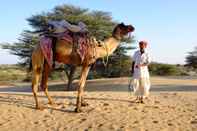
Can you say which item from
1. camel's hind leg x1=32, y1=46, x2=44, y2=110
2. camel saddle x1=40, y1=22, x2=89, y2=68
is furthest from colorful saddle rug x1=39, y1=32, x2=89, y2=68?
camel's hind leg x1=32, y1=46, x2=44, y2=110

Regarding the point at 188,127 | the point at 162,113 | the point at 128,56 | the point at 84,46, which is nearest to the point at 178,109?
the point at 162,113

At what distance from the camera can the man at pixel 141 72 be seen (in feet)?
38.6

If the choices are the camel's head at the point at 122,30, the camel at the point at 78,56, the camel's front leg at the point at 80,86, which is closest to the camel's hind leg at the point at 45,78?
the camel at the point at 78,56

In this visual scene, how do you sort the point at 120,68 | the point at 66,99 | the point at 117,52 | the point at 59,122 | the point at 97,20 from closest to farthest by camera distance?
1. the point at 59,122
2. the point at 66,99
3. the point at 97,20
4. the point at 117,52
5. the point at 120,68

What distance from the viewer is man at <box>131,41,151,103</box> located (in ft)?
38.6

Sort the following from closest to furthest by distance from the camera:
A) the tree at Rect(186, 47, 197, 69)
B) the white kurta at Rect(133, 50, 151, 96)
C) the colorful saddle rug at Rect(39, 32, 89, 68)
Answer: the colorful saddle rug at Rect(39, 32, 89, 68) < the white kurta at Rect(133, 50, 151, 96) < the tree at Rect(186, 47, 197, 69)

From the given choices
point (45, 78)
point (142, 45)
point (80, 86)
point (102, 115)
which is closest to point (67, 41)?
point (80, 86)

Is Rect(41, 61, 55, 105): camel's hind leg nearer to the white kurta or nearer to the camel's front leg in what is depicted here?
the camel's front leg

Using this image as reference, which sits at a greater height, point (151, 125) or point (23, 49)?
point (23, 49)

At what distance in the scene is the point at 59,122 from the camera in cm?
977

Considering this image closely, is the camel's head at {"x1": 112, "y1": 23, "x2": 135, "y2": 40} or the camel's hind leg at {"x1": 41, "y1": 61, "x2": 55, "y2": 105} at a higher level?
the camel's head at {"x1": 112, "y1": 23, "x2": 135, "y2": 40}

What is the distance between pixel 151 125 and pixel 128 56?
25221 mm

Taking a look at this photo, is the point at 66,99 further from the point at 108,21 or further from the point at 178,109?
the point at 108,21

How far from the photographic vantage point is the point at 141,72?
→ 11.9m
